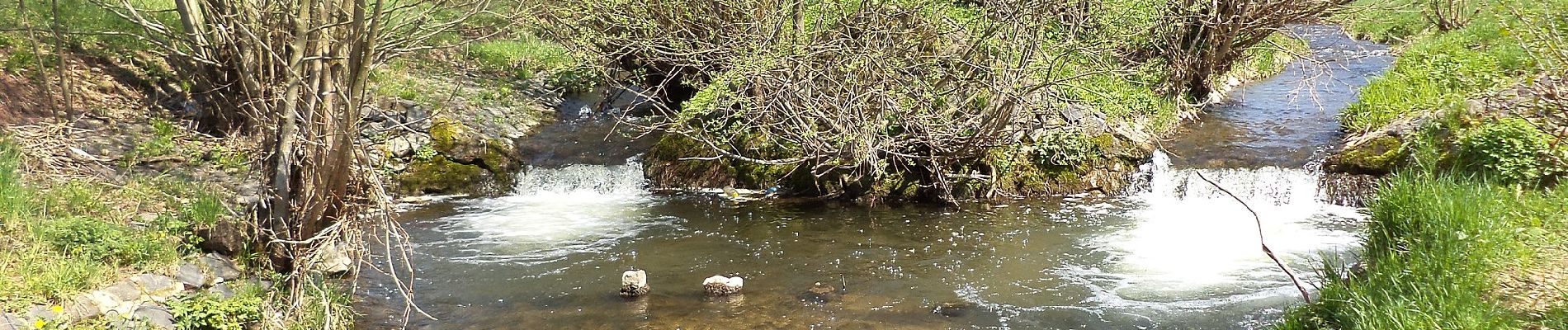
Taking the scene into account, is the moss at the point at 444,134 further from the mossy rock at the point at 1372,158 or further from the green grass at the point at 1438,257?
the mossy rock at the point at 1372,158

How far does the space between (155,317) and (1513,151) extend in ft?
27.6

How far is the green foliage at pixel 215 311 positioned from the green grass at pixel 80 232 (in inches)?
16.4

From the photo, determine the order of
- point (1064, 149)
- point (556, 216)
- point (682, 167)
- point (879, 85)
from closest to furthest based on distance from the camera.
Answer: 1. point (879, 85)
2. point (556, 216)
3. point (1064, 149)
4. point (682, 167)

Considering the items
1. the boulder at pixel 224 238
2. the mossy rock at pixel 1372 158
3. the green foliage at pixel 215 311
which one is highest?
the mossy rock at pixel 1372 158

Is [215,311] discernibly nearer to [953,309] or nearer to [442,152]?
[953,309]

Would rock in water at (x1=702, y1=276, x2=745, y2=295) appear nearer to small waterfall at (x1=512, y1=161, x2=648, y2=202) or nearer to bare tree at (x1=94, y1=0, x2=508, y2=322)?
bare tree at (x1=94, y1=0, x2=508, y2=322)

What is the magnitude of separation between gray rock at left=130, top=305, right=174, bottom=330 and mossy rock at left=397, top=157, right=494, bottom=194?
531 cm

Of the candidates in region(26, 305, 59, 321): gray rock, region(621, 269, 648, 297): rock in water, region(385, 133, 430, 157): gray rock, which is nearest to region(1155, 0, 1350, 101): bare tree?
region(621, 269, 648, 297): rock in water

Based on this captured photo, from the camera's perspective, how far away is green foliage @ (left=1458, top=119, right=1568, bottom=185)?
22.0 feet

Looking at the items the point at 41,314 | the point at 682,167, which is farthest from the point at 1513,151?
the point at 41,314

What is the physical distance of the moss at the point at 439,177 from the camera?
10727mm

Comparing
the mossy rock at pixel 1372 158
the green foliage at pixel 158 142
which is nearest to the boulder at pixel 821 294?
the mossy rock at pixel 1372 158

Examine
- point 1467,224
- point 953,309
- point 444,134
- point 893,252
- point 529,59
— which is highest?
point 529,59

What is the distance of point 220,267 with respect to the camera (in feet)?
19.9
